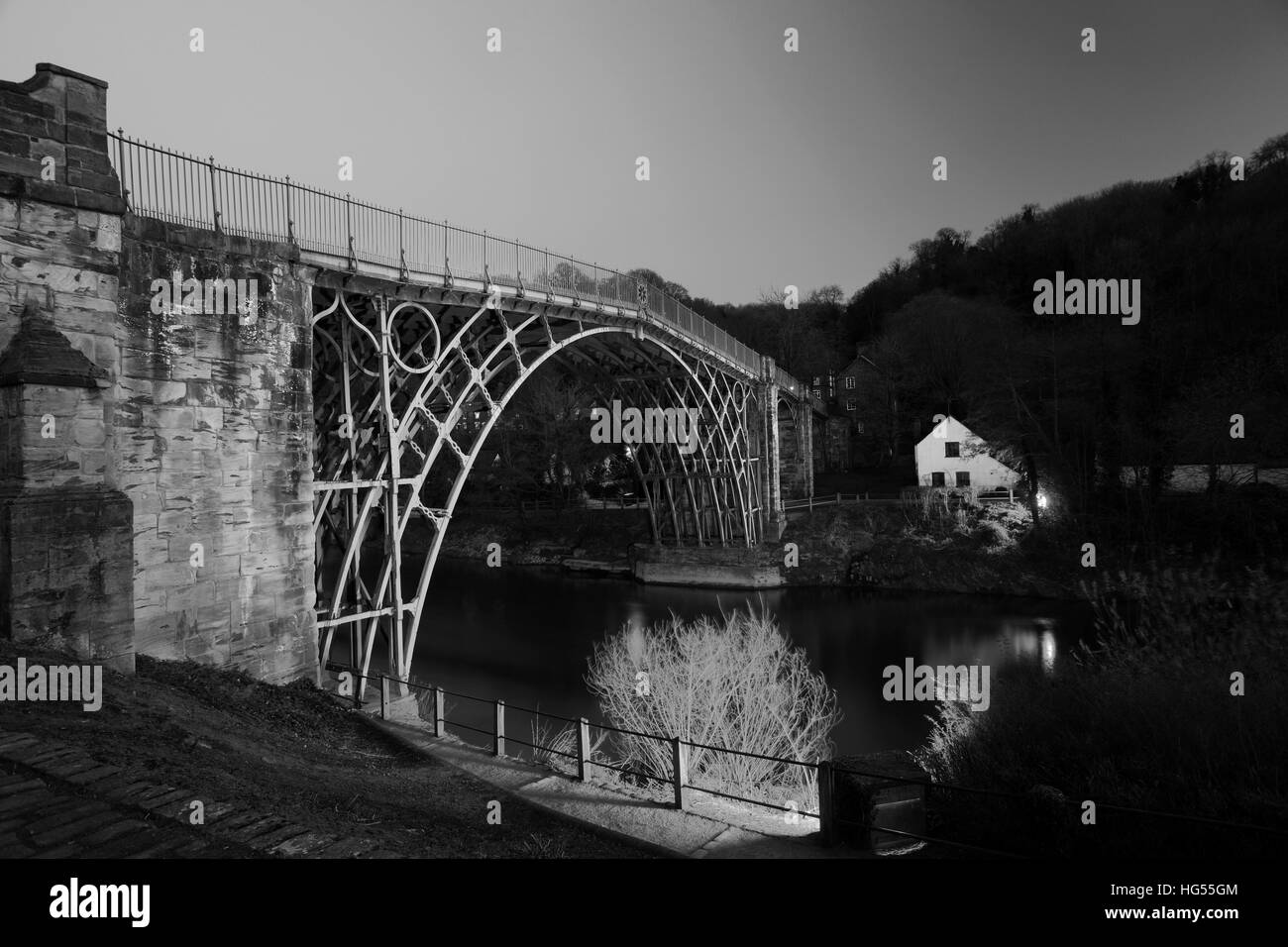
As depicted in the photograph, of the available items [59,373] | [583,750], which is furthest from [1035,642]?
[59,373]

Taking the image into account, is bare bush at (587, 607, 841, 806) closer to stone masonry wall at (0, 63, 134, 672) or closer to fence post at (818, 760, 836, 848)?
fence post at (818, 760, 836, 848)

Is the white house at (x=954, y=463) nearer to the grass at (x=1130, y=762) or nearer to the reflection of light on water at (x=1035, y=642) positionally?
the reflection of light on water at (x=1035, y=642)

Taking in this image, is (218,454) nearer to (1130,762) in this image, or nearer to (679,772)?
(679,772)

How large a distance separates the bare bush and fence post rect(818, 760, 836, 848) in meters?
5.23

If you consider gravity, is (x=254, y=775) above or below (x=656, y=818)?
above

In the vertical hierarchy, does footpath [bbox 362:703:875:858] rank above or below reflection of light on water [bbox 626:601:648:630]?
above

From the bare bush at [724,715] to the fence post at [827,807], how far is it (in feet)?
17.2

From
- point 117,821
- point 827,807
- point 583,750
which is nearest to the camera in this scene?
point 117,821

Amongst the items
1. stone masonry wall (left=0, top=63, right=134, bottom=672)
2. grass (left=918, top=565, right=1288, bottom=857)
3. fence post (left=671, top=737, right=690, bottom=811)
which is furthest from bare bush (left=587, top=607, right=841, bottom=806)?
stone masonry wall (left=0, top=63, right=134, bottom=672)

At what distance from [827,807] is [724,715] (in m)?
8.96

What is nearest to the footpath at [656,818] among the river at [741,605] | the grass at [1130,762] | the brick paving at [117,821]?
the grass at [1130,762]

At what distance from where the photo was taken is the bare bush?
13.2 m

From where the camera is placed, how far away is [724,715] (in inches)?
598

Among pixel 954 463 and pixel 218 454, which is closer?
pixel 218 454
